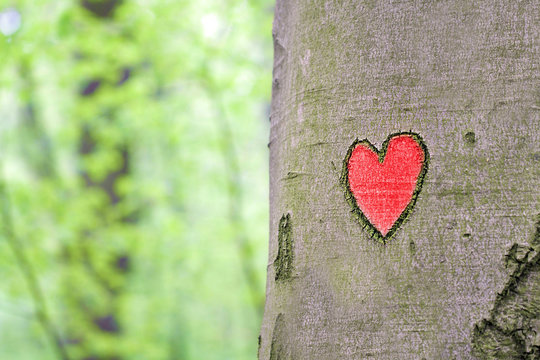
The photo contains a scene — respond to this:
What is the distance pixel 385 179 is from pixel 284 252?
22 centimetres

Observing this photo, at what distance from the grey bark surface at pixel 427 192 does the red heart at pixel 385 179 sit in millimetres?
14

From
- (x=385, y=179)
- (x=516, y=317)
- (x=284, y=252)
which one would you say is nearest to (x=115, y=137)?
(x=284, y=252)

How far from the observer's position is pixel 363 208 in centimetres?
82

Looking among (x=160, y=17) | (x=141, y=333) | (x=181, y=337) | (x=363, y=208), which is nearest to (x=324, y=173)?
(x=363, y=208)

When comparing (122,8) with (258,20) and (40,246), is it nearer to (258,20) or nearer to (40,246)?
(258,20)

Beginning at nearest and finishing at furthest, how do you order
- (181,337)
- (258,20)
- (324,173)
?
A: (324,173), (258,20), (181,337)

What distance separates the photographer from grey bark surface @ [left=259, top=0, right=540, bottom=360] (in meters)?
0.75

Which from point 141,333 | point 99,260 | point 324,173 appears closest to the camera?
point 324,173

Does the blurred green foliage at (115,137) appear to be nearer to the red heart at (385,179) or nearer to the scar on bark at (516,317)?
the red heart at (385,179)

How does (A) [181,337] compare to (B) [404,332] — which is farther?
(A) [181,337]

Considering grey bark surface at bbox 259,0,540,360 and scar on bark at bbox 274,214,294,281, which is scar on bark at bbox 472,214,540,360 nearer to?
grey bark surface at bbox 259,0,540,360

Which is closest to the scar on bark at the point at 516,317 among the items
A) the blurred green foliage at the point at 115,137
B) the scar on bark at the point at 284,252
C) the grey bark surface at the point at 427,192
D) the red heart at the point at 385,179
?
the grey bark surface at the point at 427,192

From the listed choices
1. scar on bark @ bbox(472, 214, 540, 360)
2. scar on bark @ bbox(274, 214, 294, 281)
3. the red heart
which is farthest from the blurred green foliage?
scar on bark @ bbox(472, 214, 540, 360)

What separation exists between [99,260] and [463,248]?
192 inches
